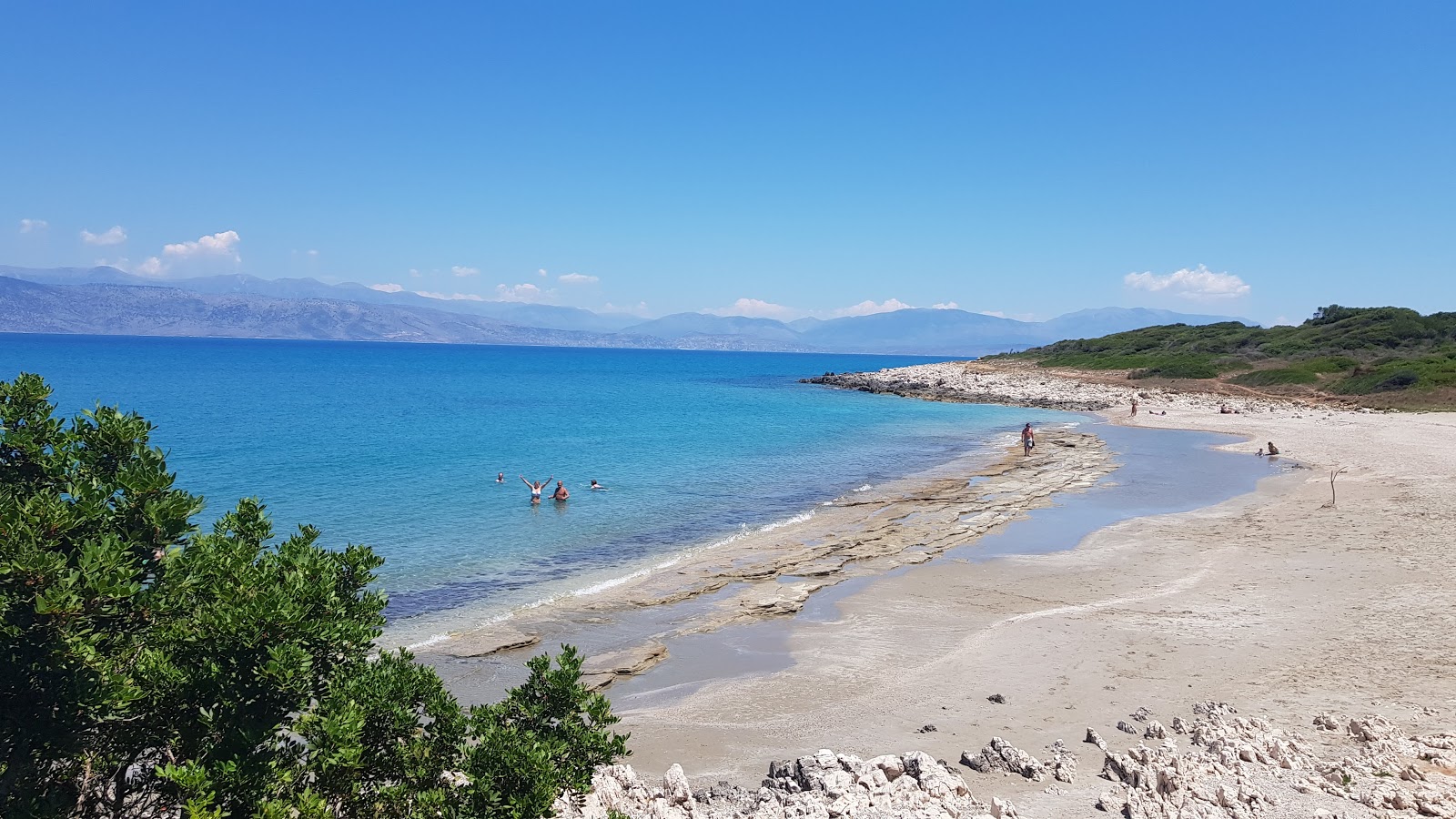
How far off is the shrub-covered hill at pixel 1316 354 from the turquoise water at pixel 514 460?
22929 mm

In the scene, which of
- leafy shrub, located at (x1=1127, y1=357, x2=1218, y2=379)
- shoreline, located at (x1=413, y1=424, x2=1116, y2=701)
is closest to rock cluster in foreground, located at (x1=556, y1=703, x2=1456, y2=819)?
shoreline, located at (x1=413, y1=424, x2=1116, y2=701)

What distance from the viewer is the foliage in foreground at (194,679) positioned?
5023 mm

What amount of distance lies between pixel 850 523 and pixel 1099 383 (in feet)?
224

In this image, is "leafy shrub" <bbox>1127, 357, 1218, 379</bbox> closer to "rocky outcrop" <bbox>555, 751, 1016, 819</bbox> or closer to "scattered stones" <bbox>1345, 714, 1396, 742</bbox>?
"scattered stones" <bbox>1345, 714, 1396, 742</bbox>

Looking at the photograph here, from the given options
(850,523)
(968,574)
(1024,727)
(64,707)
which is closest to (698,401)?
(850,523)

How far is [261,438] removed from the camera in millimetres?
42312

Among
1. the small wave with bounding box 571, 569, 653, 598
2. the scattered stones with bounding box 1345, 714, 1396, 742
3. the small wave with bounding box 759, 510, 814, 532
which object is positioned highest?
the scattered stones with bounding box 1345, 714, 1396, 742

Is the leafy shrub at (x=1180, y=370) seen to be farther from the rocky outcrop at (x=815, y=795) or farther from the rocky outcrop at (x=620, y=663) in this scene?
the rocky outcrop at (x=815, y=795)

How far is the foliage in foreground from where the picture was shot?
16.5 feet

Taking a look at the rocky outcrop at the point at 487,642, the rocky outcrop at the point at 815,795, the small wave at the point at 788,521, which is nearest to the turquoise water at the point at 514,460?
the small wave at the point at 788,521

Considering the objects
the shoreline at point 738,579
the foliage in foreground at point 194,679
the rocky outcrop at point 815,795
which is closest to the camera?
the foliage in foreground at point 194,679

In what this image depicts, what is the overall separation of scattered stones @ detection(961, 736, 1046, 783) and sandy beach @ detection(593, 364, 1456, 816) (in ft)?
0.38

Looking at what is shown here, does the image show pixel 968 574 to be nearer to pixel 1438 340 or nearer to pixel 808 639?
pixel 808 639

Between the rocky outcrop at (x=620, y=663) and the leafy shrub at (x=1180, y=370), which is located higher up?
the leafy shrub at (x=1180, y=370)
